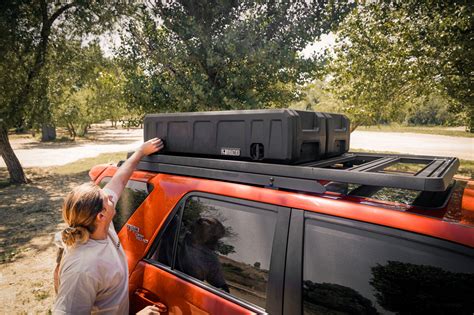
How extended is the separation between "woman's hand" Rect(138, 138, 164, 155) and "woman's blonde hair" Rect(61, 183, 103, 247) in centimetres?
70

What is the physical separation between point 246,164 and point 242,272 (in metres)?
0.65

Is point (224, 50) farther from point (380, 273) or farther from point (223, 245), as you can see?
point (380, 273)

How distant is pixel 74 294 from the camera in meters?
1.38

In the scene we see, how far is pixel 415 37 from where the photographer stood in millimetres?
8477

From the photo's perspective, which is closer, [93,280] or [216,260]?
[93,280]

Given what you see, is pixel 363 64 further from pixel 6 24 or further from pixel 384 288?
pixel 6 24

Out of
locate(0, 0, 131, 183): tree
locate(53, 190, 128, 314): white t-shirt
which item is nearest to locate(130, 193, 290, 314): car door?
locate(53, 190, 128, 314): white t-shirt

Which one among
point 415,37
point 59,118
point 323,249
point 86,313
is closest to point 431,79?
point 415,37

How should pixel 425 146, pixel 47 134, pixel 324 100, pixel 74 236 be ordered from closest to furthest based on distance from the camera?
pixel 74 236 → pixel 324 100 → pixel 425 146 → pixel 47 134

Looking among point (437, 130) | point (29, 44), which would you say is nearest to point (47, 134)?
point (29, 44)

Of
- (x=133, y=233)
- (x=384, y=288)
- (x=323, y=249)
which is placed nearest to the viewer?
(x=384, y=288)

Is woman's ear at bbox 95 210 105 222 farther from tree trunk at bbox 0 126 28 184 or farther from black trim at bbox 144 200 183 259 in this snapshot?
tree trunk at bbox 0 126 28 184

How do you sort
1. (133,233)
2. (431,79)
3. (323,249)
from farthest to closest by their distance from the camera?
1. (431,79)
2. (133,233)
3. (323,249)

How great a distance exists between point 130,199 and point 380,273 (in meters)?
1.89
